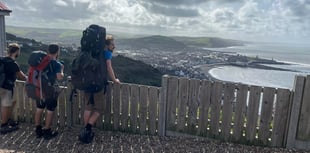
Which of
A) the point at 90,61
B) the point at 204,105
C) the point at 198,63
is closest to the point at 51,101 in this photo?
the point at 90,61

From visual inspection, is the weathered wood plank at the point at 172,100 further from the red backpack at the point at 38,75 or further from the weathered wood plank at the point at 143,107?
the red backpack at the point at 38,75

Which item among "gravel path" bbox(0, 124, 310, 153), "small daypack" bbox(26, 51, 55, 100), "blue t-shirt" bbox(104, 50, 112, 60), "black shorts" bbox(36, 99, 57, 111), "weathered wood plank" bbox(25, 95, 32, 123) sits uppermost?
"blue t-shirt" bbox(104, 50, 112, 60)

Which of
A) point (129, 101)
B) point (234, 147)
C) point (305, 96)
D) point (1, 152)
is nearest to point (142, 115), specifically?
point (129, 101)

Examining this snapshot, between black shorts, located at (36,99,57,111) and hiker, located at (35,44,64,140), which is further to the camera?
black shorts, located at (36,99,57,111)

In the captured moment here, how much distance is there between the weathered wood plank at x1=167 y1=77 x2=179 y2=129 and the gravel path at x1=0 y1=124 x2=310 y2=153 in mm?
344

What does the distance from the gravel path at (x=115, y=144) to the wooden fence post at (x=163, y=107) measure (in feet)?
0.63

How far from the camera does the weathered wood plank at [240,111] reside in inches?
209

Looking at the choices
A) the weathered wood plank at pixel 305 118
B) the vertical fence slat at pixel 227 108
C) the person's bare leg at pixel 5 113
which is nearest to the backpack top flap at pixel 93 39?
the person's bare leg at pixel 5 113

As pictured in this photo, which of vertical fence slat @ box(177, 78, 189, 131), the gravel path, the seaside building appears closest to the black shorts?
the gravel path

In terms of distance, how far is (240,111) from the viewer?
5.45 m

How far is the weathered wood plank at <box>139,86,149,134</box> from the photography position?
5.85m

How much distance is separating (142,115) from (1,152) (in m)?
2.68

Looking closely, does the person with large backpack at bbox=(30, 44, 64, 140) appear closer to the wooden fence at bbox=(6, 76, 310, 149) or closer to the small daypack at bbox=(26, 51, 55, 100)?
the small daypack at bbox=(26, 51, 55, 100)

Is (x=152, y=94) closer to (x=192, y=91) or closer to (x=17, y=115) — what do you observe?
(x=192, y=91)
